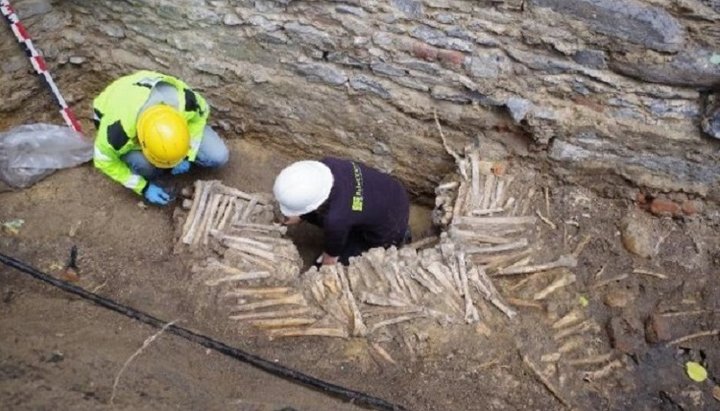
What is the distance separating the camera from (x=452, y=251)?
5.08 m

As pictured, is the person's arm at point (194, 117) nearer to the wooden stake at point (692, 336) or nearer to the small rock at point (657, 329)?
the small rock at point (657, 329)

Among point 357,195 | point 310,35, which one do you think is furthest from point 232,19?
point 357,195

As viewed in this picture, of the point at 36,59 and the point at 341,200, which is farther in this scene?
the point at 36,59

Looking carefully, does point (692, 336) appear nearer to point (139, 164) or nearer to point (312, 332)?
point (312, 332)

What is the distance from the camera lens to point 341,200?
16.0 feet

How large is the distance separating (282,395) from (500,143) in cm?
275

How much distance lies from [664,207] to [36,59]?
5.40 meters

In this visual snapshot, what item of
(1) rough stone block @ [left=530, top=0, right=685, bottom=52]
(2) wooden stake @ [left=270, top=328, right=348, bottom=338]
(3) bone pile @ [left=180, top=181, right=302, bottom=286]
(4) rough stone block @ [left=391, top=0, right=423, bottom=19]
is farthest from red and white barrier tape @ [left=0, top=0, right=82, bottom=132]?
(1) rough stone block @ [left=530, top=0, right=685, bottom=52]

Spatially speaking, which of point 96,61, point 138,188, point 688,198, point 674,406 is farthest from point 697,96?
point 96,61

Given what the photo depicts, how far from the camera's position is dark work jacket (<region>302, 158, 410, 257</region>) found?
4.91 meters

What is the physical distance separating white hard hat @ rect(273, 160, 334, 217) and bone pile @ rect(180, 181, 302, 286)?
1.70 ft

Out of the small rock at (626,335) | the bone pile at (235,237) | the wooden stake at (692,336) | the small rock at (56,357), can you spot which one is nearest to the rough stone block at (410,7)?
the bone pile at (235,237)

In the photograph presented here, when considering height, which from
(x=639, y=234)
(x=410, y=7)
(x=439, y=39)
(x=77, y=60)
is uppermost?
(x=410, y=7)

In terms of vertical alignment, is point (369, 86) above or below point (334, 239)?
above
